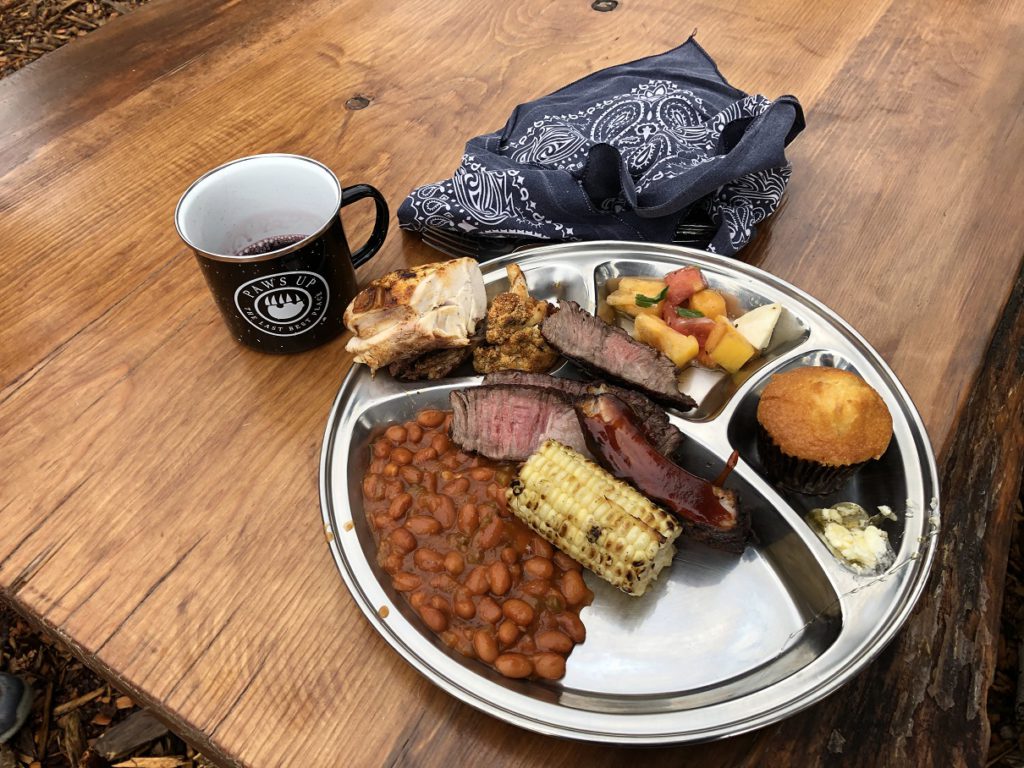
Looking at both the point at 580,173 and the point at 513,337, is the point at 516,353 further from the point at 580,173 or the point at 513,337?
the point at 580,173

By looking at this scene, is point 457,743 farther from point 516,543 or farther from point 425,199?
point 425,199

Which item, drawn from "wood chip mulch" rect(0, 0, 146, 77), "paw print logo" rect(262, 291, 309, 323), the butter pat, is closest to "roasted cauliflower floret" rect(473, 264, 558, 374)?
"paw print logo" rect(262, 291, 309, 323)

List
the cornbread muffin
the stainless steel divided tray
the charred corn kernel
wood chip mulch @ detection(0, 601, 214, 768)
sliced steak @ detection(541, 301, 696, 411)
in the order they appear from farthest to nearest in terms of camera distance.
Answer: wood chip mulch @ detection(0, 601, 214, 768) < sliced steak @ detection(541, 301, 696, 411) < the cornbread muffin < the charred corn kernel < the stainless steel divided tray

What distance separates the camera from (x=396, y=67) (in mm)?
3434

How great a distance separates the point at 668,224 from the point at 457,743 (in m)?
1.73

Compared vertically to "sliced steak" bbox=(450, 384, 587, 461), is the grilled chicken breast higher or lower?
higher

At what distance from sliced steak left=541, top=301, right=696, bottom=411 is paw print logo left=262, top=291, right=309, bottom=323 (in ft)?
2.33

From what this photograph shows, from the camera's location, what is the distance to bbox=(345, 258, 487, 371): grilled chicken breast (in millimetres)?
2043

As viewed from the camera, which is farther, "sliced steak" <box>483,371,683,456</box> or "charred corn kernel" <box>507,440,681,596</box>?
"sliced steak" <box>483,371,683,456</box>

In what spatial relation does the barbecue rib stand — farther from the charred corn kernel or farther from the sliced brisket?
the sliced brisket

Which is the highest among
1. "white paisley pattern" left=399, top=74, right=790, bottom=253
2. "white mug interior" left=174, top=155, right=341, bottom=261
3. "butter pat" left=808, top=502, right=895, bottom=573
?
"white mug interior" left=174, top=155, right=341, bottom=261

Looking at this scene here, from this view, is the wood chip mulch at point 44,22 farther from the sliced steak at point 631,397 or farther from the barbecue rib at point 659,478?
the barbecue rib at point 659,478

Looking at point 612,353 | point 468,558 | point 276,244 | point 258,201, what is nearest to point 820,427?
point 612,353

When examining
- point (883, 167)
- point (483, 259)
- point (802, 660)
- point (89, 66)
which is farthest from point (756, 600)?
point (89, 66)
